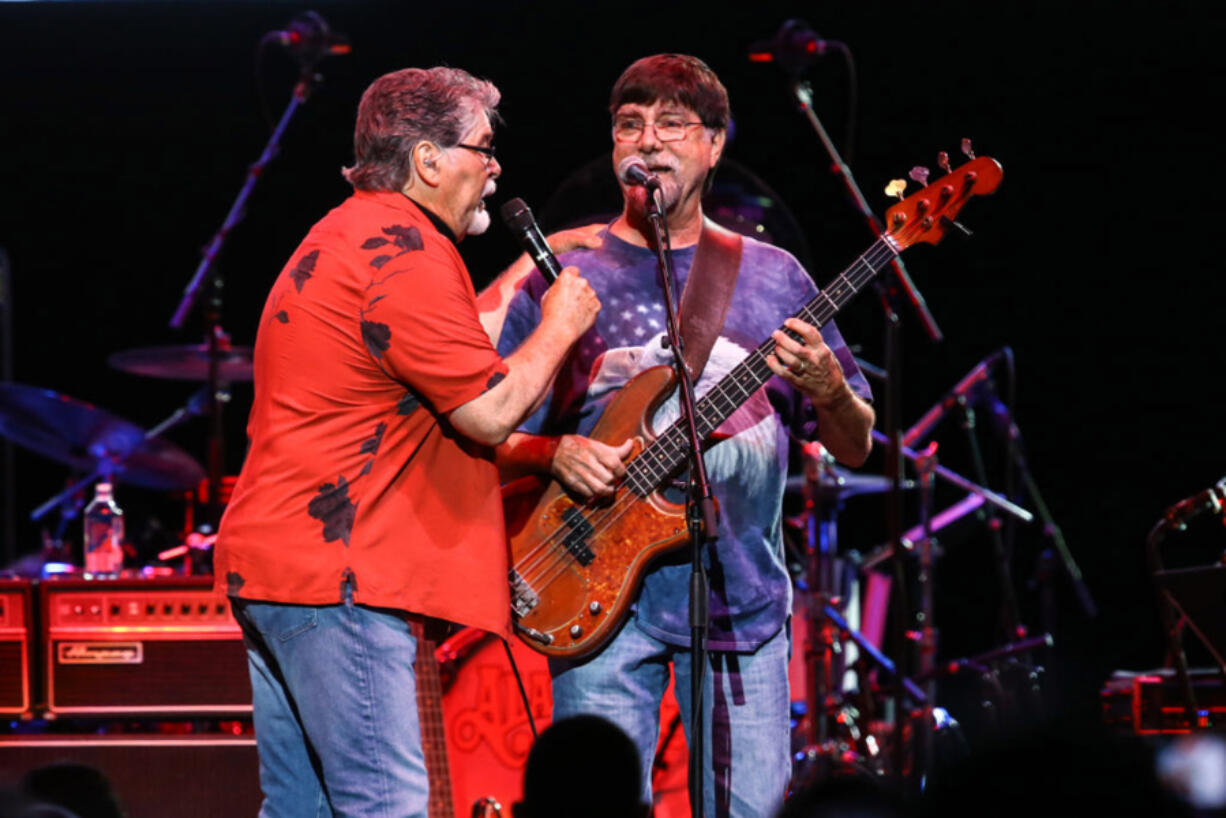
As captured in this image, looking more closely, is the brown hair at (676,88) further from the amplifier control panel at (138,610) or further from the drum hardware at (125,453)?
the drum hardware at (125,453)

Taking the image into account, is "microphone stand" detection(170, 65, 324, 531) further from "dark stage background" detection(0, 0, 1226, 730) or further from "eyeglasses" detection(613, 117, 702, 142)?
"eyeglasses" detection(613, 117, 702, 142)

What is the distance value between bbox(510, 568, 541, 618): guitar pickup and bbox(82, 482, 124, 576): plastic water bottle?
256 cm

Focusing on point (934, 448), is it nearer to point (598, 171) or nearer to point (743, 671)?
point (598, 171)

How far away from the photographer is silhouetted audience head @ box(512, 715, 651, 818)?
185cm

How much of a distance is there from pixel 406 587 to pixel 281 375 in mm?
506

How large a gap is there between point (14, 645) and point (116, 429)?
159 centimetres

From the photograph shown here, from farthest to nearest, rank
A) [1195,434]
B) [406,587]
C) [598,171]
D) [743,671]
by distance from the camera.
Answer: [1195,434] → [598,171] → [743,671] → [406,587]

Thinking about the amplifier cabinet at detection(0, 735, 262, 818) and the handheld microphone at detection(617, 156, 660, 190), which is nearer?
the handheld microphone at detection(617, 156, 660, 190)

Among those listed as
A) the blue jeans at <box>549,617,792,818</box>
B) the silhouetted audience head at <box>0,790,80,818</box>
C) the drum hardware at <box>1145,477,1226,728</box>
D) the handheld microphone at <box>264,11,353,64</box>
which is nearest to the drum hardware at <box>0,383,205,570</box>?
the handheld microphone at <box>264,11,353,64</box>

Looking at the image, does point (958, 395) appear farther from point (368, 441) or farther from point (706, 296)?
point (368, 441)

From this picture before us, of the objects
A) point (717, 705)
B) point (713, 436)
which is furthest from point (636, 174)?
point (717, 705)

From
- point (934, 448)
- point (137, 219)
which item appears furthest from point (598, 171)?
point (137, 219)

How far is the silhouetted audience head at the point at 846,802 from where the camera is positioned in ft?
4.28

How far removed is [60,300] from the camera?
795 cm
